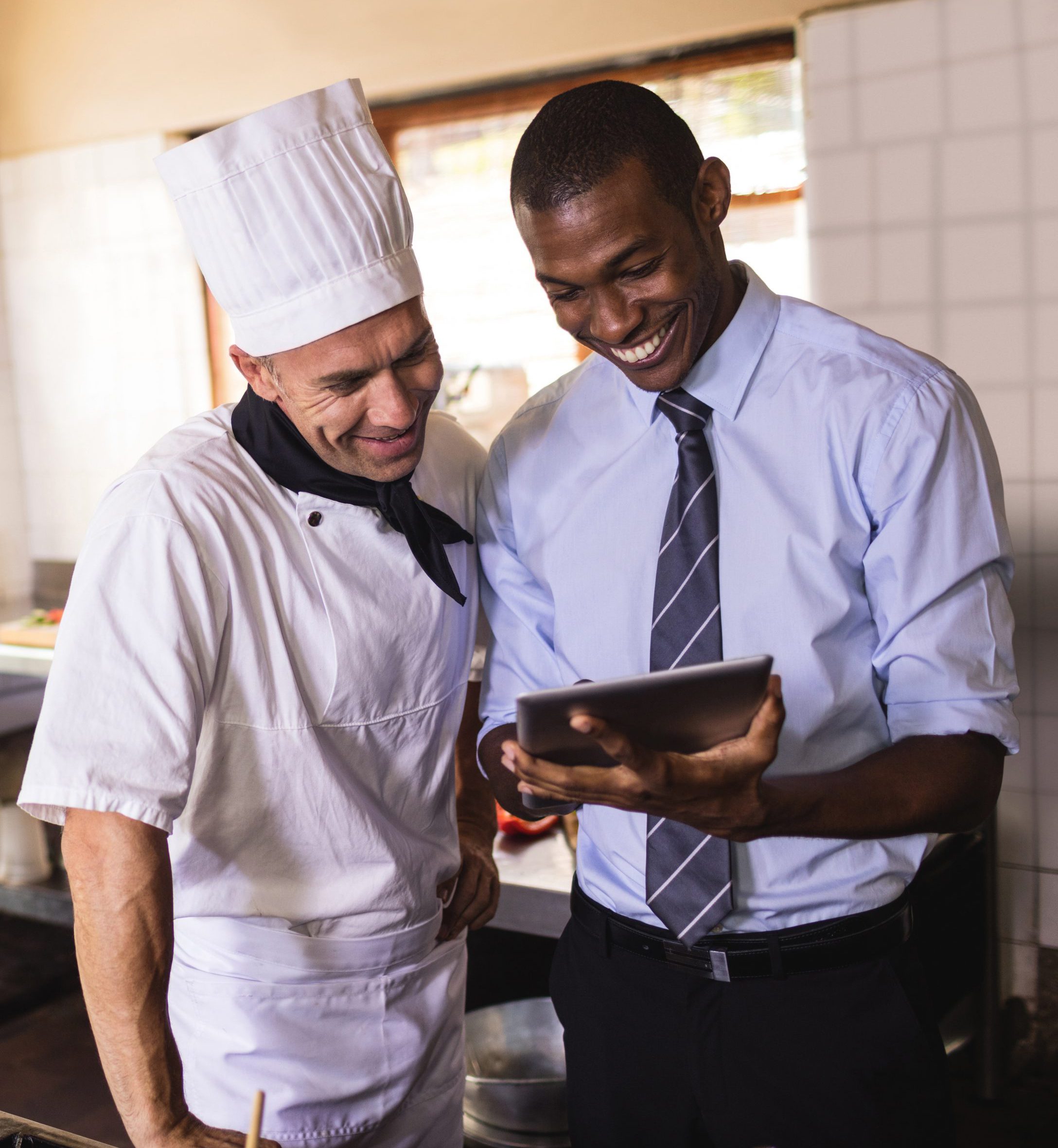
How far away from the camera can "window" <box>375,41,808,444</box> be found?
2.92m

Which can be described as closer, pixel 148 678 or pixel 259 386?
pixel 148 678

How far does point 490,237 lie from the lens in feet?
10.9

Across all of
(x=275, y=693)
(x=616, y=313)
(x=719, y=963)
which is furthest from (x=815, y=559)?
(x=275, y=693)

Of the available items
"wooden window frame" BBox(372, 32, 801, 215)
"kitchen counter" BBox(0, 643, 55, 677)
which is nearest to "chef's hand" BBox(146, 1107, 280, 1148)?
"wooden window frame" BBox(372, 32, 801, 215)

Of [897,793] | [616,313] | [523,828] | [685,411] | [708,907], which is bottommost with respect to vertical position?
[523,828]

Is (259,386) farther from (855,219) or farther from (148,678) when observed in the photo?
(855,219)

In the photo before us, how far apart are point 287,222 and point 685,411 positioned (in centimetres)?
50

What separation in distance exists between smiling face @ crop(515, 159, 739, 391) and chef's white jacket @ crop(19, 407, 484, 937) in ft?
1.19

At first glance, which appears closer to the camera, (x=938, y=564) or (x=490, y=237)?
(x=938, y=564)

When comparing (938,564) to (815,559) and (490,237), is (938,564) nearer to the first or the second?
(815,559)

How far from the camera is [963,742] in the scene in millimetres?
1215

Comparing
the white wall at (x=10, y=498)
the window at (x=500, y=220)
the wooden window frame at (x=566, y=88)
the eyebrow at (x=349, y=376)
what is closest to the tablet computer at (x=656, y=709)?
the eyebrow at (x=349, y=376)

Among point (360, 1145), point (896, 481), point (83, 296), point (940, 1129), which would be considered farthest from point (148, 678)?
point (83, 296)

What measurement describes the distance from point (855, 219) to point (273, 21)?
4.85 feet
